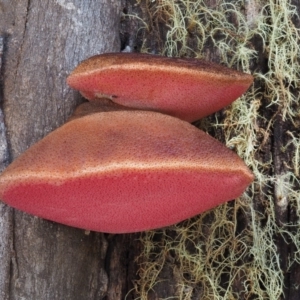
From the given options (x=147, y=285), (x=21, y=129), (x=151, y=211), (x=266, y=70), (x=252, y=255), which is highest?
(x=266, y=70)

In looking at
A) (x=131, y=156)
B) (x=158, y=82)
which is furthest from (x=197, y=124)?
(x=131, y=156)

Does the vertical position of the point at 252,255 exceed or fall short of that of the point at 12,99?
it falls short

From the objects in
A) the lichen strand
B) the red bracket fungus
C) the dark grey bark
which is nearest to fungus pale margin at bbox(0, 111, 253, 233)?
the red bracket fungus

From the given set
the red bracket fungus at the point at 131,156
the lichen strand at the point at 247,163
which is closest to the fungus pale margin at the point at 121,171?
the red bracket fungus at the point at 131,156

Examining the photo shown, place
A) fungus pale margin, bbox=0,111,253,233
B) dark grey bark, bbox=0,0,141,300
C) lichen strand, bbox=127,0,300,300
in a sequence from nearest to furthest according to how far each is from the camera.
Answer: fungus pale margin, bbox=0,111,253,233, dark grey bark, bbox=0,0,141,300, lichen strand, bbox=127,0,300,300

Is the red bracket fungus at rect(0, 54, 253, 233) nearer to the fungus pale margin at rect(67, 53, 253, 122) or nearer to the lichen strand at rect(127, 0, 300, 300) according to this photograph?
the fungus pale margin at rect(67, 53, 253, 122)

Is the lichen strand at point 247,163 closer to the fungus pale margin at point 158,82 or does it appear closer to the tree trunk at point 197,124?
the tree trunk at point 197,124

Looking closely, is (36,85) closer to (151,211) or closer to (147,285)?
(151,211)

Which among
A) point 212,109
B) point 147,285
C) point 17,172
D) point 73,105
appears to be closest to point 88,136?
point 17,172
